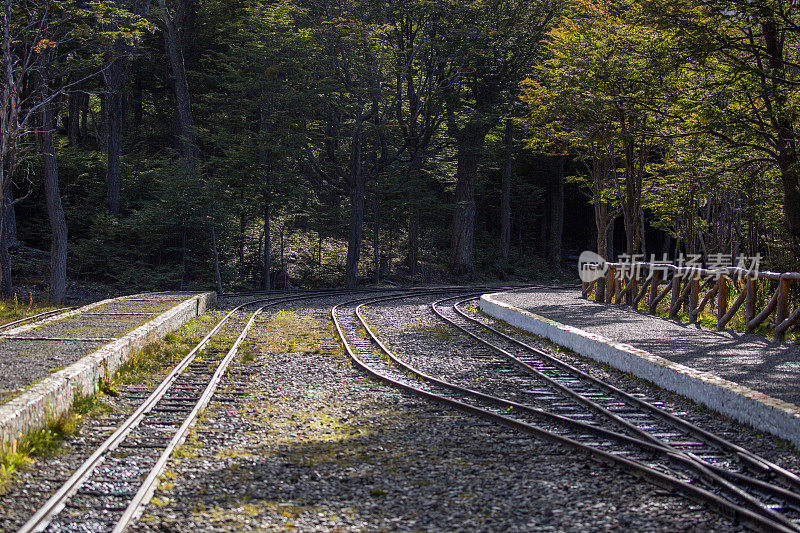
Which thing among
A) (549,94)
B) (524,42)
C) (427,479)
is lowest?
(427,479)

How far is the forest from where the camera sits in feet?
49.7

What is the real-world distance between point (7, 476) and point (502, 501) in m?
3.78

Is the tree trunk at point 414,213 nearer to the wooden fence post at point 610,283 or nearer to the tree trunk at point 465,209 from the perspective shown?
the tree trunk at point 465,209

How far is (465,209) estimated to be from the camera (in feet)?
115

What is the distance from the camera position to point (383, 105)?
94.9ft

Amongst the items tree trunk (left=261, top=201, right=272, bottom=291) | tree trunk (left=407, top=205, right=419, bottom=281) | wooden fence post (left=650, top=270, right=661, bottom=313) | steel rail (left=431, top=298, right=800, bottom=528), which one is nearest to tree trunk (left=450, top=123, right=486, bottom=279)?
tree trunk (left=407, top=205, right=419, bottom=281)

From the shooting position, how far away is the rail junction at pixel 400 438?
Answer: 4.84 m

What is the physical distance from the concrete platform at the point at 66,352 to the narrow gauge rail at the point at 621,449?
11.9 ft

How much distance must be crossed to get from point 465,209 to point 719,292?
21687mm

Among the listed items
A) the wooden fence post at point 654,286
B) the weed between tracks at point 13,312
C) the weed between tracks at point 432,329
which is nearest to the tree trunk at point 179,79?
the weed between tracks at point 13,312

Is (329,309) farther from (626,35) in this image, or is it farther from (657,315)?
(626,35)

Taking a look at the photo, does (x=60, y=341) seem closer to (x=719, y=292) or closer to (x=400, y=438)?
(x=400, y=438)

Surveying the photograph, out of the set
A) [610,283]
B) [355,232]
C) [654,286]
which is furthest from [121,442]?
[355,232]

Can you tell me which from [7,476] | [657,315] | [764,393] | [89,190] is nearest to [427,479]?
[7,476]
